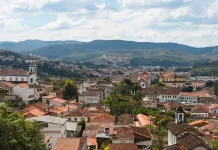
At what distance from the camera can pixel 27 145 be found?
2495 centimetres

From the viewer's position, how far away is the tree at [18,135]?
23334 millimetres

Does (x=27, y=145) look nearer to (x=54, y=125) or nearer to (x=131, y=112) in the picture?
(x=54, y=125)

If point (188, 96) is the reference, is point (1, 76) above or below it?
above

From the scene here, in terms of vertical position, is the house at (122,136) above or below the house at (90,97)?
above

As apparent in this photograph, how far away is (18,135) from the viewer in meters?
25.0

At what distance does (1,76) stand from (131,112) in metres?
30.0

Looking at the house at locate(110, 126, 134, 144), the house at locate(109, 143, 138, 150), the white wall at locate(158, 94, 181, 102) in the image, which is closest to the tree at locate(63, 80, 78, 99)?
the white wall at locate(158, 94, 181, 102)

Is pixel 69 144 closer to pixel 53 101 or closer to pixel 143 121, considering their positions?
pixel 143 121

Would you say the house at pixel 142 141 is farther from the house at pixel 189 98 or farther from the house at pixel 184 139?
the house at pixel 189 98

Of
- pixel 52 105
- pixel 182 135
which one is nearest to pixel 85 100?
pixel 52 105

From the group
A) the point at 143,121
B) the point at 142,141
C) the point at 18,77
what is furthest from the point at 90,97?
the point at 142,141

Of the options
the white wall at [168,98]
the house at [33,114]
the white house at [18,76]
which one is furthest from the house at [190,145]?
the white wall at [168,98]

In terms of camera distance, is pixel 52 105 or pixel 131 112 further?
pixel 52 105

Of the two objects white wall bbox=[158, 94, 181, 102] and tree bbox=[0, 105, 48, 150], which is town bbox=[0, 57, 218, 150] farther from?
tree bbox=[0, 105, 48, 150]
